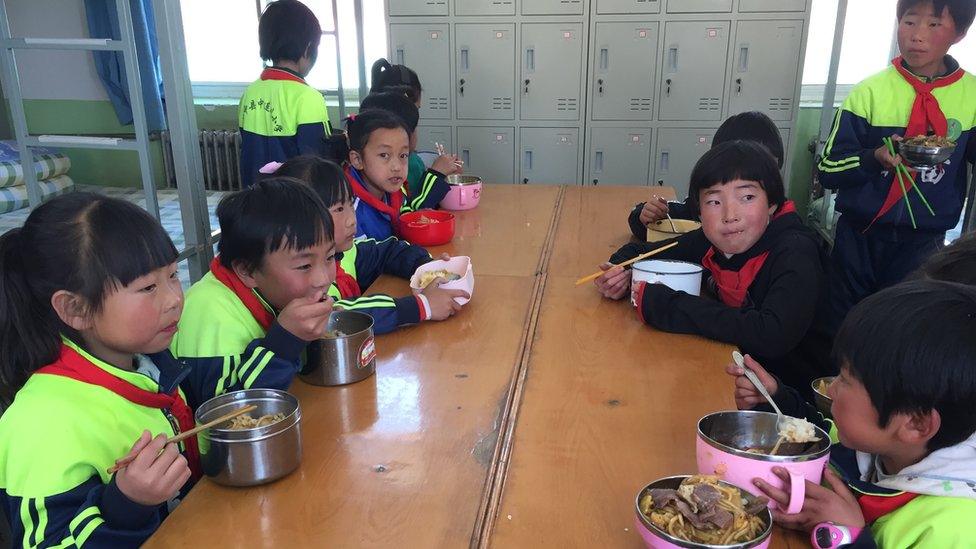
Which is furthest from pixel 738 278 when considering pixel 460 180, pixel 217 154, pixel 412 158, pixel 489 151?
pixel 217 154

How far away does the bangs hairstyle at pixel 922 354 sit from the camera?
34.2 inches

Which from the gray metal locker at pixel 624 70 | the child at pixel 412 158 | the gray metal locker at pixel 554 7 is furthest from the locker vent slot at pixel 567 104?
the child at pixel 412 158

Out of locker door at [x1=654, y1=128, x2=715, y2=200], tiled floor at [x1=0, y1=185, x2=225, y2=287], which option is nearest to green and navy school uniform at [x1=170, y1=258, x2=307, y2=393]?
tiled floor at [x1=0, y1=185, x2=225, y2=287]

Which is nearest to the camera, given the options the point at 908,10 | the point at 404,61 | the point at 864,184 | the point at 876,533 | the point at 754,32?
the point at 876,533

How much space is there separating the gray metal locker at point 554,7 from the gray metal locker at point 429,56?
0.65m

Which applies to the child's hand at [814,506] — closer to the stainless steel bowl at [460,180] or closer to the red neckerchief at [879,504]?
the red neckerchief at [879,504]

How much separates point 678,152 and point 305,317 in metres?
4.38

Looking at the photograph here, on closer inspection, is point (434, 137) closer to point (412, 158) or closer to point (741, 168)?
point (412, 158)

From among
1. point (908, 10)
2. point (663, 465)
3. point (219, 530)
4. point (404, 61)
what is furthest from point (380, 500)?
point (404, 61)

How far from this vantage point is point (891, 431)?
93 centimetres

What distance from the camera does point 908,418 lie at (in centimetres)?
91

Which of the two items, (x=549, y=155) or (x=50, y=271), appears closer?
(x=50, y=271)

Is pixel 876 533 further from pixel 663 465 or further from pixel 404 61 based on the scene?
pixel 404 61

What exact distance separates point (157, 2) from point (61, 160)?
4.88 m
